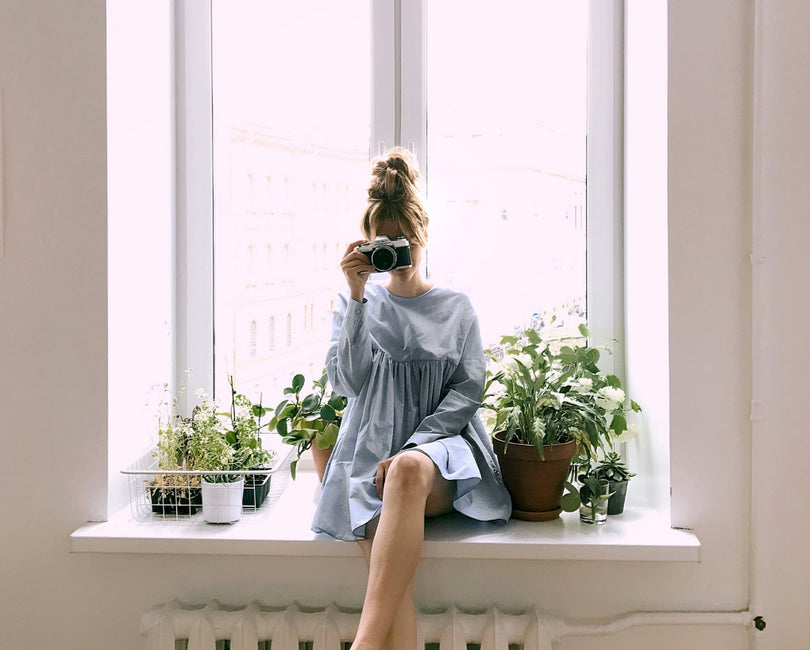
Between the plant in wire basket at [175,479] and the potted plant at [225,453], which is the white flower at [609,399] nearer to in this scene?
the potted plant at [225,453]

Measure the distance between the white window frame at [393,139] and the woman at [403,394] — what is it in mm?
199

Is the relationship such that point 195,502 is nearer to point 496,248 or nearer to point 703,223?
point 496,248

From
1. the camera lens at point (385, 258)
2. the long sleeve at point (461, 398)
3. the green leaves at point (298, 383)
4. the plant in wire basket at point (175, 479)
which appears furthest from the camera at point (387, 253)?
the plant in wire basket at point (175, 479)

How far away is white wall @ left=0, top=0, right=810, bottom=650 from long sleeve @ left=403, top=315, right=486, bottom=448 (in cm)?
27

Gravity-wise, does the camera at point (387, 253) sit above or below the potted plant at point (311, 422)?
above

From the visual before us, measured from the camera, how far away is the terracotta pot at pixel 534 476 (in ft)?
5.46

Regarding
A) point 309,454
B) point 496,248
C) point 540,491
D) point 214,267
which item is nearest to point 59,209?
point 214,267

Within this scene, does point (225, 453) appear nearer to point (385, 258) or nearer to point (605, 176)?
point (385, 258)

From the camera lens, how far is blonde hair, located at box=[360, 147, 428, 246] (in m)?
1.76

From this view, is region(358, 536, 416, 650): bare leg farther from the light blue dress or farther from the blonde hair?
the blonde hair

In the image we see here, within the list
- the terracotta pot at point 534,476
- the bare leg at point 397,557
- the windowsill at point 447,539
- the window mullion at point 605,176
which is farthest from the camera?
the window mullion at point 605,176

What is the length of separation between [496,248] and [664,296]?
491 millimetres

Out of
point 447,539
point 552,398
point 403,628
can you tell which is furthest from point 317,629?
point 552,398

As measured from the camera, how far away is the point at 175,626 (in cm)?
159
